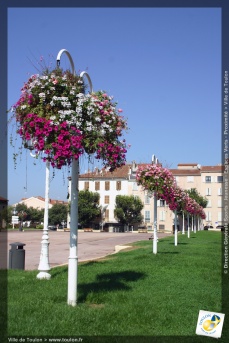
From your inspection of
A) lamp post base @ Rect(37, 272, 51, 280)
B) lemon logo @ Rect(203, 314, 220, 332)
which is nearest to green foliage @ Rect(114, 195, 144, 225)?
lamp post base @ Rect(37, 272, 51, 280)

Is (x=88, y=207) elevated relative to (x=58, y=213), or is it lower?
elevated

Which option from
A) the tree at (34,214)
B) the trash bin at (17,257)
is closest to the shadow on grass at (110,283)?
the trash bin at (17,257)

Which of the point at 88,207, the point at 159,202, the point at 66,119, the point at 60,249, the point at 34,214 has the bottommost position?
the point at 34,214

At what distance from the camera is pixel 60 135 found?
305 inches

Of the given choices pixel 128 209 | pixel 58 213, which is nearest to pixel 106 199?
pixel 128 209

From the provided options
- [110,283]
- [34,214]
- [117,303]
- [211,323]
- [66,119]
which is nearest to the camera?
[211,323]

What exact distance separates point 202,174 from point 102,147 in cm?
9528

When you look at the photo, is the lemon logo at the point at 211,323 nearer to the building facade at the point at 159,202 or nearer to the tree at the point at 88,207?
the tree at the point at 88,207

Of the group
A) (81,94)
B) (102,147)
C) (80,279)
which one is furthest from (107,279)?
(81,94)

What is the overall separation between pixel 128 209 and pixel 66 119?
294 ft

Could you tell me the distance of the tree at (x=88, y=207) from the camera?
9644 cm

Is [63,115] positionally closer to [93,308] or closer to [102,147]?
[102,147]

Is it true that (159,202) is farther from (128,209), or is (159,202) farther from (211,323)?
(211,323)

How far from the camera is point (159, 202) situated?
98000mm
